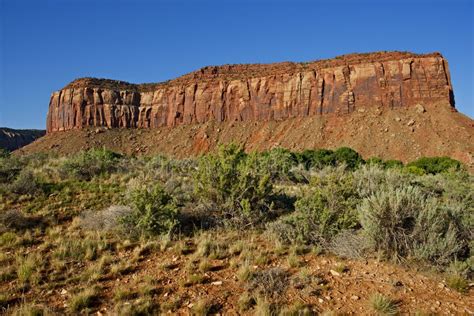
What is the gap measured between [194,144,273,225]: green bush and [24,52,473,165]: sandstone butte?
40.1 m

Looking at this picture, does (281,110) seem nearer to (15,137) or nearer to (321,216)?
(321,216)

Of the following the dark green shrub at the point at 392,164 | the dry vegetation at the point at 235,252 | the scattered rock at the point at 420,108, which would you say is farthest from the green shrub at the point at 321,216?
the scattered rock at the point at 420,108

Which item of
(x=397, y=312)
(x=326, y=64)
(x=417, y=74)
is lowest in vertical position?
(x=397, y=312)

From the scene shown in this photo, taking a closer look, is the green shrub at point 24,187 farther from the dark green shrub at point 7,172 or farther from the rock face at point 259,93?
the rock face at point 259,93

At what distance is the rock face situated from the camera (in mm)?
54000

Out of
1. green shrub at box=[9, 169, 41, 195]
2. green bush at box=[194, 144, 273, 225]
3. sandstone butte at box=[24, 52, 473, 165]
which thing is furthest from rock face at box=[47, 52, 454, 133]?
green shrub at box=[9, 169, 41, 195]

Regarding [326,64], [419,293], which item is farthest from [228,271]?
[326,64]

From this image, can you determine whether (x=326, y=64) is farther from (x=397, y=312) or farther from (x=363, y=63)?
(x=397, y=312)

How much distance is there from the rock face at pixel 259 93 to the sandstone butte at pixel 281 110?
20cm

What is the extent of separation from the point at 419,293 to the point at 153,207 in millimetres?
5505

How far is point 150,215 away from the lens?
7.31 meters

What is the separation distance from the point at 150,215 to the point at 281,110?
194 ft

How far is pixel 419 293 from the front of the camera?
482 centimetres

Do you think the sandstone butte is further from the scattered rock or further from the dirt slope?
the dirt slope
